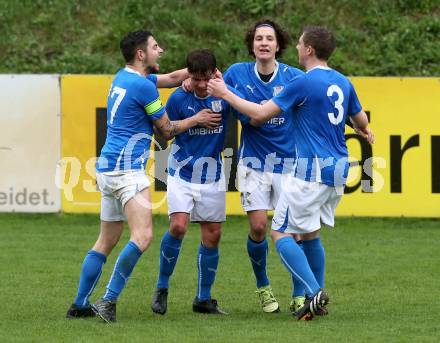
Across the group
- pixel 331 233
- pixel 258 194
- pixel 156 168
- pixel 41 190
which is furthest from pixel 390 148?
pixel 258 194

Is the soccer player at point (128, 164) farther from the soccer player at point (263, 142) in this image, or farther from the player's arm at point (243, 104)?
the soccer player at point (263, 142)

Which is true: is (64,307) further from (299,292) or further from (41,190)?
(41,190)

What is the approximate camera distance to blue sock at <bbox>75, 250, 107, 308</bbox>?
8.15 meters

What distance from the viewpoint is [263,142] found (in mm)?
8727

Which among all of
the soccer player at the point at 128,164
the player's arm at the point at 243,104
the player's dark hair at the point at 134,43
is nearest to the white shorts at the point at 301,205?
the player's arm at the point at 243,104

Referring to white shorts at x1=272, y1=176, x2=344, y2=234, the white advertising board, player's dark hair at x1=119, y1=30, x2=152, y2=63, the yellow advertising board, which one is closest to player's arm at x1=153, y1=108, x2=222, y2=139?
player's dark hair at x1=119, y1=30, x2=152, y2=63

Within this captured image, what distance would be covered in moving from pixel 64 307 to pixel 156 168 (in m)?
5.44

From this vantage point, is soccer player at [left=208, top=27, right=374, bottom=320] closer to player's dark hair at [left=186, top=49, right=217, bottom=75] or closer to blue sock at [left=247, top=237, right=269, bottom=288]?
player's dark hair at [left=186, top=49, right=217, bottom=75]

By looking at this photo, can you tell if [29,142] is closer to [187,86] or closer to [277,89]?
[187,86]

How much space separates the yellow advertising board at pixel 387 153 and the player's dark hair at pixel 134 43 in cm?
586

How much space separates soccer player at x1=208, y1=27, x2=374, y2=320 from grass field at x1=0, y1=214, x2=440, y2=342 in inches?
19.7

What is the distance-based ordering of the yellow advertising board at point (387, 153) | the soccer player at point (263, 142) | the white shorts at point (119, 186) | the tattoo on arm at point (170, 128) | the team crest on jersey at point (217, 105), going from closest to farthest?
the white shorts at point (119, 186)
the tattoo on arm at point (170, 128)
the team crest on jersey at point (217, 105)
the soccer player at point (263, 142)
the yellow advertising board at point (387, 153)

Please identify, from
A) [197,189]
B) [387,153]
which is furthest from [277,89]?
[387,153]

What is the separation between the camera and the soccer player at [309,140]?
795cm
